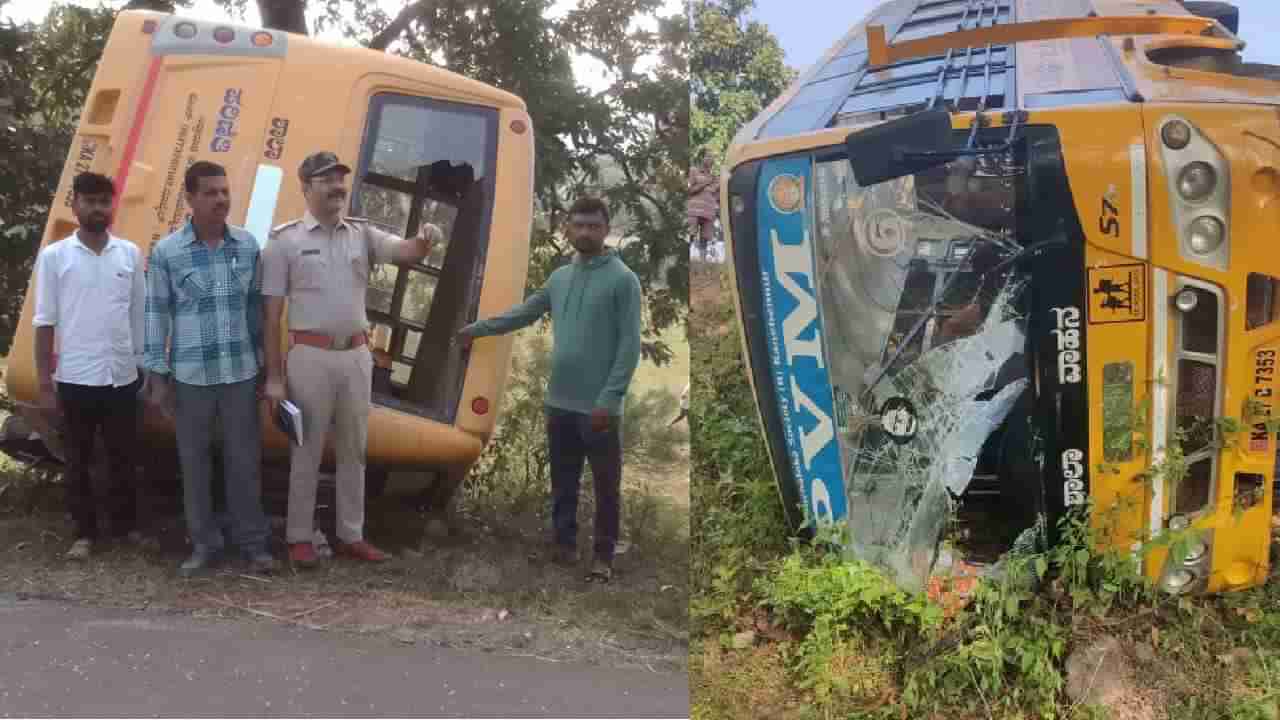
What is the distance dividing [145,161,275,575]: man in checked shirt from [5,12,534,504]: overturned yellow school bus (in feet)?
0.35

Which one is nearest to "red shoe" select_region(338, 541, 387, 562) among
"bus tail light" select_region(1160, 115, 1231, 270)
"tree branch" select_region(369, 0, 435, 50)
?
"tree branch" select_region(369, 0, 435, 50)

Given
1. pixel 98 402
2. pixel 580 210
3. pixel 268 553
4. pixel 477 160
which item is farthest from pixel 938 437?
pixel 98 402

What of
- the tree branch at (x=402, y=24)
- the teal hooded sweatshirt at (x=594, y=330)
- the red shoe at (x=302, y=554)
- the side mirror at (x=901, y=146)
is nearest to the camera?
the side mirror at (x=901, y=146)

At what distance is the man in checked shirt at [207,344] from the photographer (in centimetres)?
303

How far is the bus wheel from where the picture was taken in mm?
2131

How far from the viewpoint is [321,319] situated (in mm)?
3080

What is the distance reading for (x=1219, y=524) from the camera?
2.12 m

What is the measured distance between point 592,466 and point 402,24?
188cm

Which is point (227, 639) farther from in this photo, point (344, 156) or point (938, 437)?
point (938, 437)

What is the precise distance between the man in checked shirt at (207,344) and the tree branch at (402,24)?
111 centimetres

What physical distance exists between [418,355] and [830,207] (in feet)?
5.79

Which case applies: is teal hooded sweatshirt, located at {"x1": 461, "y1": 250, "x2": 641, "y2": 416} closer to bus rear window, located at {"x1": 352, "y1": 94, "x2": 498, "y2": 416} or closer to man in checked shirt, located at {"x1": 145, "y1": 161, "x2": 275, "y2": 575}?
bus rear window, located at {"x1": 352, "y1": 94, "x2": 498, "y2": 416}

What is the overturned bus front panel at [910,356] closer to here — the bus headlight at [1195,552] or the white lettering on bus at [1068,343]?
the white lettering on bus at [1068,343]

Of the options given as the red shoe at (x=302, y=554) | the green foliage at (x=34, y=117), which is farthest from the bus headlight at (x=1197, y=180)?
the green foliage at (x=34, y=117)
